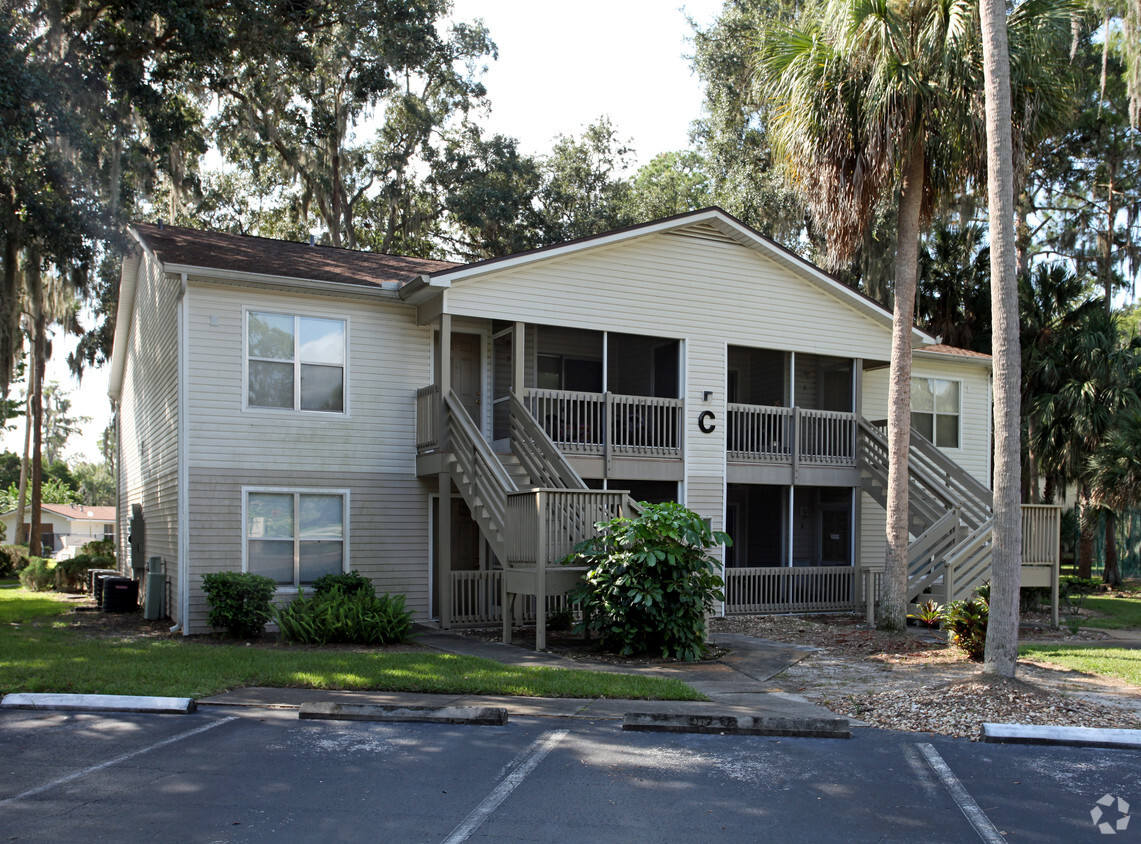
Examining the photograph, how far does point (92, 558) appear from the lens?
2447 centimetres

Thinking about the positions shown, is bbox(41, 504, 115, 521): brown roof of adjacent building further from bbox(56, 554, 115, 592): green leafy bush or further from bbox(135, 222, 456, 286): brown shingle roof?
bbox(135, 222, 456, 286): brown shingle roof

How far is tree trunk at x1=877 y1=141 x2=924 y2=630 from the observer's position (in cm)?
1434

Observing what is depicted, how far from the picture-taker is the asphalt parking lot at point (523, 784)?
552 centimetres

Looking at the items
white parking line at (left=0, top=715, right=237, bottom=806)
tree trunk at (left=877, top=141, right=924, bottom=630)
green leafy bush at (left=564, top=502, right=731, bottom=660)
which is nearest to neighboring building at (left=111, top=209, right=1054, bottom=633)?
tree trunk at (left=877, top=141, right=924, bottom=630)

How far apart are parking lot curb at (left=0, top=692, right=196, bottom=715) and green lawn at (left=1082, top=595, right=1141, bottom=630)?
14387 millimetres

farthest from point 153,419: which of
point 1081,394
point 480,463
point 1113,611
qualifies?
point 1081,394

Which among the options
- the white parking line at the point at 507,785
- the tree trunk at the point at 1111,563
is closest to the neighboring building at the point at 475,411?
the white parking line at the point at 507,785

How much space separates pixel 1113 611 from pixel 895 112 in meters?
12.0

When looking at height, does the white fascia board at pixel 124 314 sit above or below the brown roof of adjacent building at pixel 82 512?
above

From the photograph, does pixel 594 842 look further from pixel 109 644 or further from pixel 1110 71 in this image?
pixel 1110 71

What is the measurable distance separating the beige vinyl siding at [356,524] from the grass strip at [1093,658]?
9.19m

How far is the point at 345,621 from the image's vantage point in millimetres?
13062

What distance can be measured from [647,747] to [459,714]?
5.80 ft

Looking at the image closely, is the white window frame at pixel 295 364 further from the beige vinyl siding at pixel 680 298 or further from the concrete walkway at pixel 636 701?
the concrete walkway at pixel 636 701
